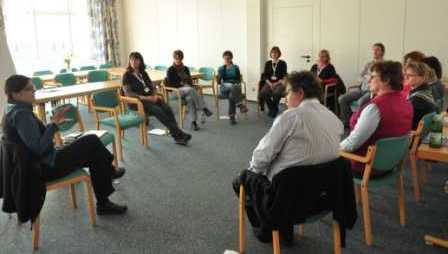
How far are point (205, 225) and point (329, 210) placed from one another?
43.8 inches

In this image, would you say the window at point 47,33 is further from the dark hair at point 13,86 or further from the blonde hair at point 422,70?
the blonde hair at point 422,70

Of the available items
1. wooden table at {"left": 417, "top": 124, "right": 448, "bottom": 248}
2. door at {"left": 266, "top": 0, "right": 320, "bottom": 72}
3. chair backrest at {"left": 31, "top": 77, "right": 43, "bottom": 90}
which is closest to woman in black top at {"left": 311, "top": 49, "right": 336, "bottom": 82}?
door at {"left": 266, "top": 0, "right": 320, "bottom": 72}

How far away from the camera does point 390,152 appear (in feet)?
8.17

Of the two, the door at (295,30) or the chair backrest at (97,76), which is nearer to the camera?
the chair backrest at (97,76)

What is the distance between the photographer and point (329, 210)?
2.14 metres

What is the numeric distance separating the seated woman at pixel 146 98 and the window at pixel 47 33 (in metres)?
3.95

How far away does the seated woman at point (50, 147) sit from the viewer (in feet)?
8.51

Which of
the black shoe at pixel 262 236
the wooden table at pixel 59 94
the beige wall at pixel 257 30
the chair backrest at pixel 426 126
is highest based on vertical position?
the beige wall at pixel 257 30

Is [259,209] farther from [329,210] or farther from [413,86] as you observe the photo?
[413,86]

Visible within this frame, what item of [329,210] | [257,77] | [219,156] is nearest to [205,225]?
[329,210]

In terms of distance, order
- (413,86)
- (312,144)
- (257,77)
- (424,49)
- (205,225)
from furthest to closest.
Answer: (257,77) → (424,49) → (413,86) → (205,225) → (312,144)

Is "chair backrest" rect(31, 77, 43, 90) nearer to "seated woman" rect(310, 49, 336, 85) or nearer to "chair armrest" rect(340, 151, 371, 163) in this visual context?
"seated woman" rect(310, 49, 336, 85)

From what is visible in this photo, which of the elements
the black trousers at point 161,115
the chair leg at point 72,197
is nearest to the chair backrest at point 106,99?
the black trousers at point 161,115

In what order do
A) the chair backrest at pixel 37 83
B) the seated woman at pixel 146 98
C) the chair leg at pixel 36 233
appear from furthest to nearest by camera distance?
the chair backrest at pixel 37 83 < the seated woman at pixel 146 98 < the chair leg at pixel 36 233
